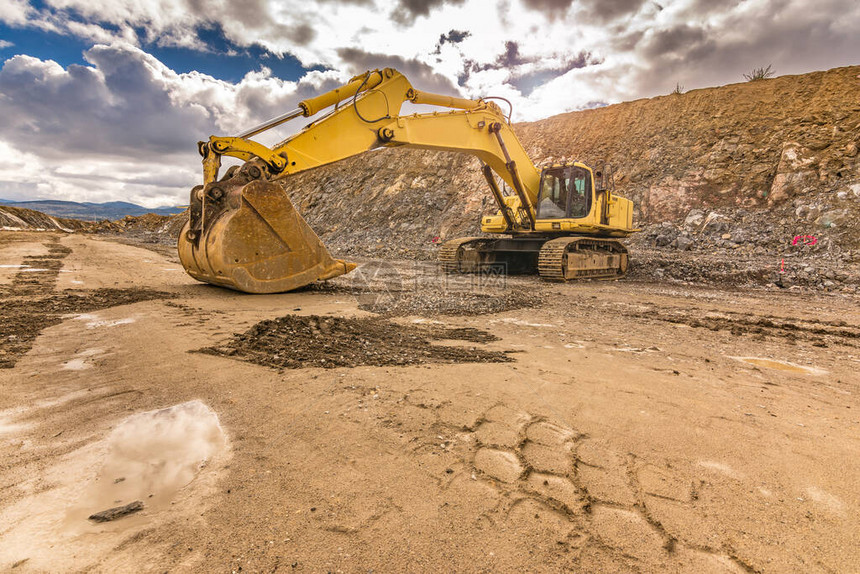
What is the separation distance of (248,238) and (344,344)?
3144 millimetres

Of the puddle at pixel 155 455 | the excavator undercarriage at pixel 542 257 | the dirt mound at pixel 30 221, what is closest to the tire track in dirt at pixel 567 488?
the puddle at pixel 155 455

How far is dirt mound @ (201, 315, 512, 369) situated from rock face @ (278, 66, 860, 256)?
17.8 ft

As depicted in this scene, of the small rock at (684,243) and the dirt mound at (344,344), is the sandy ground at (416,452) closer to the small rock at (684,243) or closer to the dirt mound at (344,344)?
the dirt mound at (344,344)

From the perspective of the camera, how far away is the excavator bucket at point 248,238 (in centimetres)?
603

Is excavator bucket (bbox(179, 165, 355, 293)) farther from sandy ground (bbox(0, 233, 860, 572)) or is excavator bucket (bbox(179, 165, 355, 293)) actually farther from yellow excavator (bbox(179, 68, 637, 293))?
sandy ground (bbox(0, 233, 860, 572))

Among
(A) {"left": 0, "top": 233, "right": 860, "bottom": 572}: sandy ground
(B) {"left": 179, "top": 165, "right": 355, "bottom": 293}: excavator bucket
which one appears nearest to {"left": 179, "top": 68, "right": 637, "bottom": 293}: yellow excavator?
(B) {"left": 179, "top": 165, "right": 355, "bottom": 293}: excavator bucket

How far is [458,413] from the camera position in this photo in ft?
7.96

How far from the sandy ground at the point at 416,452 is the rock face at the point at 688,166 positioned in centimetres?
670

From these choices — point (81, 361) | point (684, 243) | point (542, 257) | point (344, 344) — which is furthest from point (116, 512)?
point (684, 243)

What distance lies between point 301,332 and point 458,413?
7.63 feet

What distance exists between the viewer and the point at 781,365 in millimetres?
3750

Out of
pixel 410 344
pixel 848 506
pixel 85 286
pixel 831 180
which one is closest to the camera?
pixel 848 506

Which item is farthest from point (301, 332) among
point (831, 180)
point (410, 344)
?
point (831, 180)

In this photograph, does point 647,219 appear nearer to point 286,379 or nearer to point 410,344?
point 410,344
